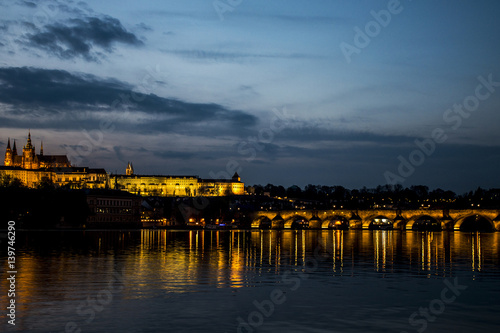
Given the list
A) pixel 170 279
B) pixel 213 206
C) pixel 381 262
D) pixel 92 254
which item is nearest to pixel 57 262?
pixel 92 254

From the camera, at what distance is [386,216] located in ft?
397

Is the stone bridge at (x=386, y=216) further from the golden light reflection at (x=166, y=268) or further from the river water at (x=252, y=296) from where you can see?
the river water at (x=252, y=296)

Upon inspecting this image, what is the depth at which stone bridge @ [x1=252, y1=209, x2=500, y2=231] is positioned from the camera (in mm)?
108062
